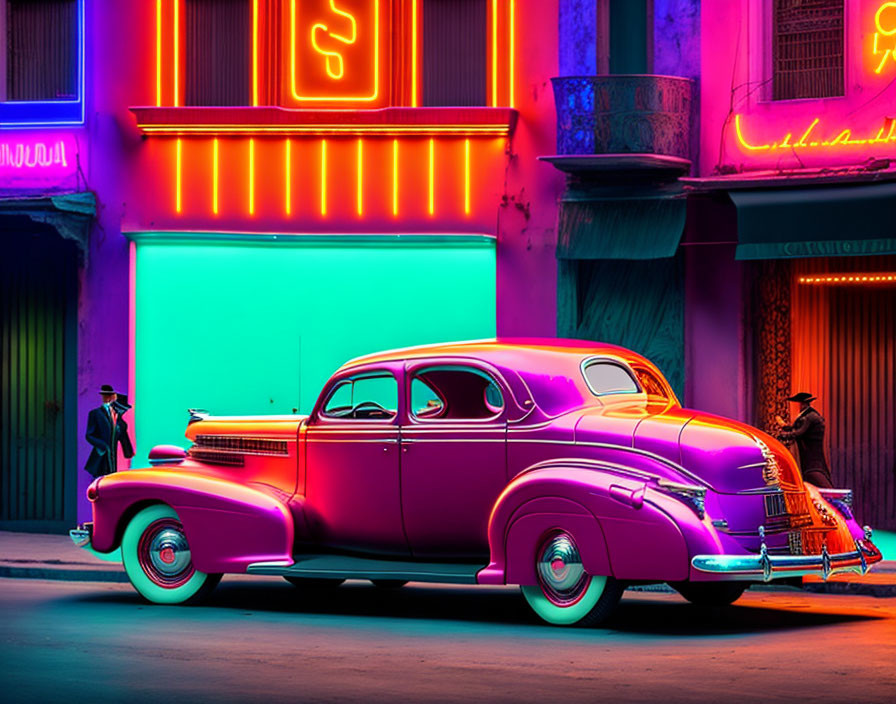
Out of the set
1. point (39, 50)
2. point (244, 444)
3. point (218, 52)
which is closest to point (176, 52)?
point (218, 52)

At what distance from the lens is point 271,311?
2111 centimetres

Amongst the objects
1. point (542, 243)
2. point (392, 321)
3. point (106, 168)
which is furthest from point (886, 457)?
point (106, 168)

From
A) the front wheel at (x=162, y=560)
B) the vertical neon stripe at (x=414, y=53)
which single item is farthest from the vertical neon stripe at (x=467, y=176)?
the front wheel at (x=162, y=560)

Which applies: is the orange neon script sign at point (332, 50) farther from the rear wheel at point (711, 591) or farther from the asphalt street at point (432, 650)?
the rear wheel at point (711, 591)

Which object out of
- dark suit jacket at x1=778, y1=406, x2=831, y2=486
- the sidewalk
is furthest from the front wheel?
dark suit jacket at x1=778, y1=406, x2=831, y2=486

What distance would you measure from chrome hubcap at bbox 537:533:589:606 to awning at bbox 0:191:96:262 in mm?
10886

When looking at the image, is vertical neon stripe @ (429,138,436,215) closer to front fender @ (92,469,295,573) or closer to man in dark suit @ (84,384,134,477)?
man in dark suit @ (84,384,134,477)

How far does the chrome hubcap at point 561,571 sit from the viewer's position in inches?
454

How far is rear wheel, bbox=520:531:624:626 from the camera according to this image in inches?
452

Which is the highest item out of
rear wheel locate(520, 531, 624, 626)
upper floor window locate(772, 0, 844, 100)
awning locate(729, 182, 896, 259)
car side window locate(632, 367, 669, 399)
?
upper floor window locate(772, 0, 844, 100)

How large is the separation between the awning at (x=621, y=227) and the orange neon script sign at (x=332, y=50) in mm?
3236

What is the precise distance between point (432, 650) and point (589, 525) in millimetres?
1454

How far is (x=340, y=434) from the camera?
12977mm

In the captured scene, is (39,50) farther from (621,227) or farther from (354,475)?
(354,475)
